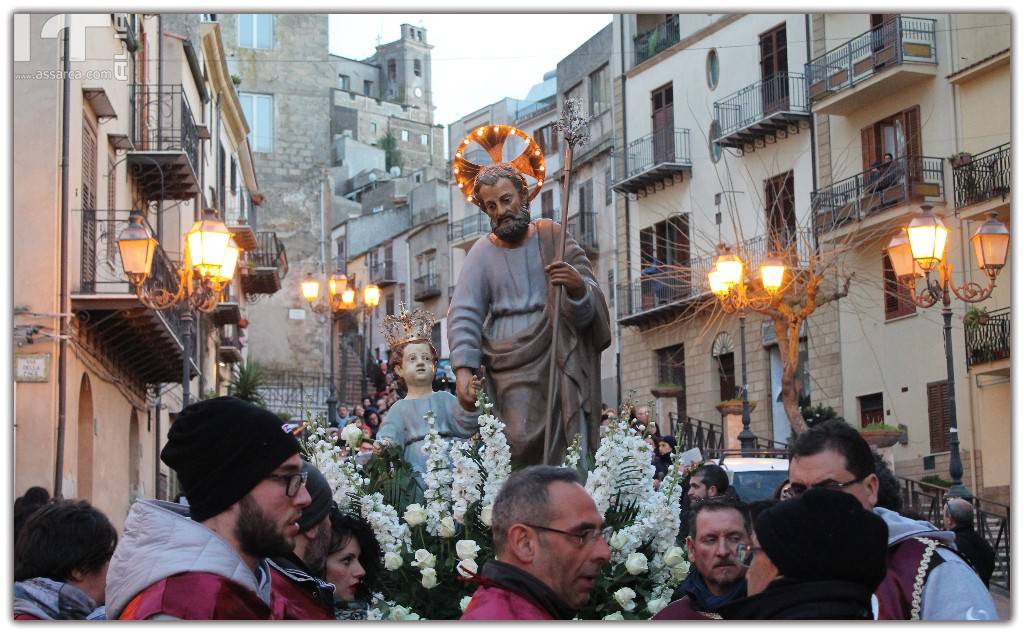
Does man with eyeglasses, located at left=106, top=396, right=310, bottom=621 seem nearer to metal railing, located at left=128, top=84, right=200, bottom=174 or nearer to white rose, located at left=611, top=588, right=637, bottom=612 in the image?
white rose, located at left=611, top=588, right=637, bottom=612

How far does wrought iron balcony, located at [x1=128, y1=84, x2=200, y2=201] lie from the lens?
2723 centimetres

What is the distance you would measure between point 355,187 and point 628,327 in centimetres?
3837

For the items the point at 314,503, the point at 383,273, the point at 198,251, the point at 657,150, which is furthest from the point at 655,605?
the point at 383,273

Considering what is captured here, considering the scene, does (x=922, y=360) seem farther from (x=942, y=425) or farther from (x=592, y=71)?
(x=592, y=71)

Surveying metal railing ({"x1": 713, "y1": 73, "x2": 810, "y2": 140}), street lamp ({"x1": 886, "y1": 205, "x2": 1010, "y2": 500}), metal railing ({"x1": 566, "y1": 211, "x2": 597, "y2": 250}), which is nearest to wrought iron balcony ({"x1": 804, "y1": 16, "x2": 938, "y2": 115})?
metal railing ({"x1": 713, "y1": 73, "x2": 810, "y2": 140})

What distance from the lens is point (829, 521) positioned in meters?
4.50

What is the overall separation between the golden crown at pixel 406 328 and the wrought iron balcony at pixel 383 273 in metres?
51.9

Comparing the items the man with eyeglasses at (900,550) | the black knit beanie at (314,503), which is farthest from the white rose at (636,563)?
the black knit beanie at (314,503)

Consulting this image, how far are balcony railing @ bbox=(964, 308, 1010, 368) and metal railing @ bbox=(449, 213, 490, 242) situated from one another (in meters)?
24.8

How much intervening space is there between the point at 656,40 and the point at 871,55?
971 centimetres

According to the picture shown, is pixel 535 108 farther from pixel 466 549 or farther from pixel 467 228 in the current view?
pixel 466 549

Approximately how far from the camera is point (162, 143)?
27.8 metres

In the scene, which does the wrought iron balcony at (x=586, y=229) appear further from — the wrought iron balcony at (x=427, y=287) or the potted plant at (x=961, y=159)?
the potted plant at (x=961, y=159)

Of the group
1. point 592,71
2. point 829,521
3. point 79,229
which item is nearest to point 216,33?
point 592,71
